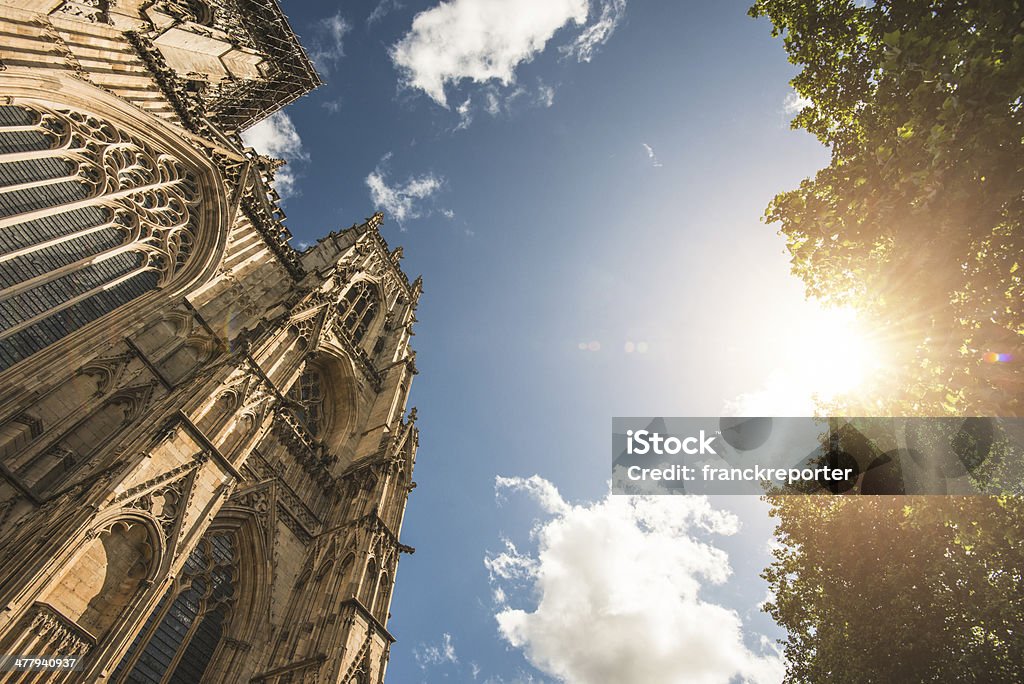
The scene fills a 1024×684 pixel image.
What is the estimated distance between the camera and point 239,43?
84.2 ft

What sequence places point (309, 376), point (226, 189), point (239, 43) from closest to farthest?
point (226, 189)
point (309, 376)
point (239, 43)

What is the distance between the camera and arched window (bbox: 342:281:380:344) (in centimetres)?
2362

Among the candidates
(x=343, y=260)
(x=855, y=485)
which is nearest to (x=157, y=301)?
(x=343, y=260)

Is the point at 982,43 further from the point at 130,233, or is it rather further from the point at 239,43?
the point at 239,43

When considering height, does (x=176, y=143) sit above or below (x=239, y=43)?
below

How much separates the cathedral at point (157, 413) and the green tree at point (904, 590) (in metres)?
9.96

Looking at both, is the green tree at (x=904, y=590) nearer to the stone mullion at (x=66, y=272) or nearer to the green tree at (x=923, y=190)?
the green tree at (x=923, y=190)

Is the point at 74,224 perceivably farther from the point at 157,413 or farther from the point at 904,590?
the point at 904,590

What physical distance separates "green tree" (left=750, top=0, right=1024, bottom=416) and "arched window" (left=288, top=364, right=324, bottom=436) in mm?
14643

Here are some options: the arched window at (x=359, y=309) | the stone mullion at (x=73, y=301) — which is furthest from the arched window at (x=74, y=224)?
the arched window at (x=359, y=309)

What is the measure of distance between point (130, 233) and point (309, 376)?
24.3 feet

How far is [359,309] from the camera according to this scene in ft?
83.6

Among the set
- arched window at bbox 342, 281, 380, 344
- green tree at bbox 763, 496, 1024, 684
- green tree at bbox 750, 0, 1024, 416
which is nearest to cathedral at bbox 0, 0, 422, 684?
arched window at bbox 342, 281, 380, 344

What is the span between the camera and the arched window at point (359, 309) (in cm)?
2362
